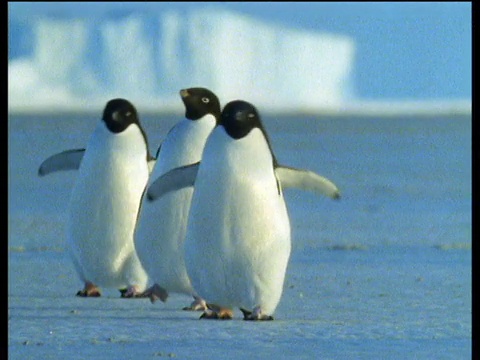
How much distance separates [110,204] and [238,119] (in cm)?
109

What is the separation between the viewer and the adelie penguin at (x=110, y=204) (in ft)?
17.9

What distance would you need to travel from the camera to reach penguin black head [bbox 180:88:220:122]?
16.8 ft

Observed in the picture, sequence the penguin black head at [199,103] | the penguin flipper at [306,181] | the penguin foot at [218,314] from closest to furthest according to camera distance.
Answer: the penguin foot at [218,314] → the penguin flipper at [306,181] → the penguin black head at [199,103]

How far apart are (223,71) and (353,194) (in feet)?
104

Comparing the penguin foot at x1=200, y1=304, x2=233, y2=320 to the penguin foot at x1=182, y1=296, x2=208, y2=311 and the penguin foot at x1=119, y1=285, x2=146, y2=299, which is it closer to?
the penguin foot at x1=182, y1=296, x2=208, y2=311

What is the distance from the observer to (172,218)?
5.07 metres

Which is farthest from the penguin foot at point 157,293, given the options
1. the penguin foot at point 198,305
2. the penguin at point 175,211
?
the penguin foot at point 198,305

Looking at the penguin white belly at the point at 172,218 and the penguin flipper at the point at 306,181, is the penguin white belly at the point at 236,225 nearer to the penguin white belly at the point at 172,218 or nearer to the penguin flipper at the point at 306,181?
the penguin flipper at the point at 306,181

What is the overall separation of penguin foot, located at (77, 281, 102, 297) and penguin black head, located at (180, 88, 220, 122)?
0.93 meters

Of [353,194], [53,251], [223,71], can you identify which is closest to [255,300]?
[53,251]

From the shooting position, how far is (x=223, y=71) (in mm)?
43562

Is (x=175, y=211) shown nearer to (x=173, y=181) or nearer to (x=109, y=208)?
(x=173, y=181)

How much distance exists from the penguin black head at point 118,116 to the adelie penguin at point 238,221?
0.92 m

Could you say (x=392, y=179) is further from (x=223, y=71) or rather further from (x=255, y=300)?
(x=223, y=71)
